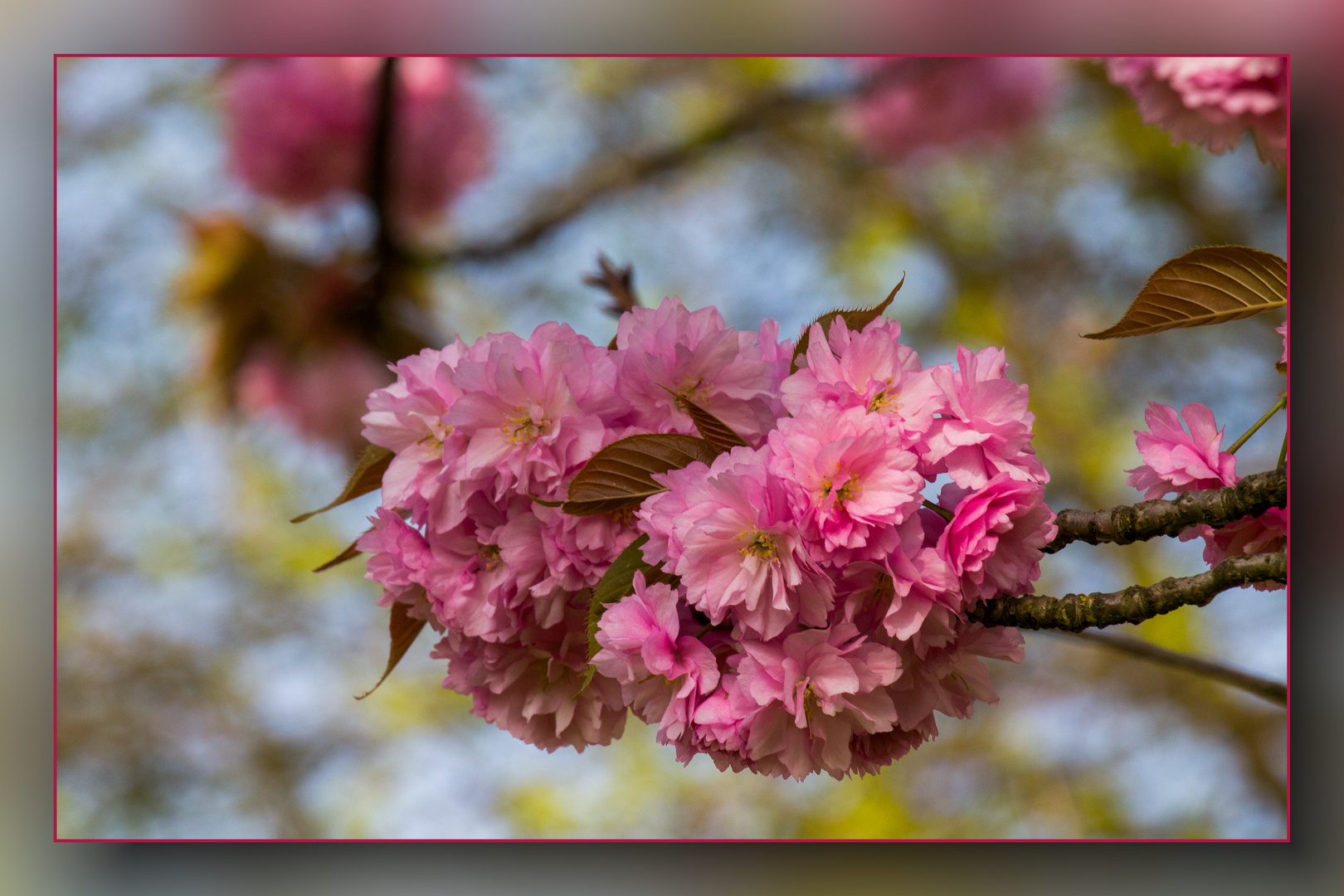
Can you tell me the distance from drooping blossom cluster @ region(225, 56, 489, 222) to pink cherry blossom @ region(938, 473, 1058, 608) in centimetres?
70

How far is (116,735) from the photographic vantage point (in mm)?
1055

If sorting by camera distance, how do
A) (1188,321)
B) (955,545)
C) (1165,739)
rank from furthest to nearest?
(1165,739)
(1188,321)
(955,545)

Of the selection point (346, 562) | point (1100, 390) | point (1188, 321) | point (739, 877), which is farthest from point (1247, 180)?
point (346, 562)

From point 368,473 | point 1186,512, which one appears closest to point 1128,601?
point 1186,512

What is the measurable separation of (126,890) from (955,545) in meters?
0.96

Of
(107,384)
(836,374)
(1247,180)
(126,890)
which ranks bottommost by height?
(126,890)

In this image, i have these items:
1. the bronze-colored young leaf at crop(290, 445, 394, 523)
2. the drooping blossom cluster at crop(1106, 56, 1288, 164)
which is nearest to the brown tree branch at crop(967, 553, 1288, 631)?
the bronze-colored young leaf at crop(290, 445, 394, 523)

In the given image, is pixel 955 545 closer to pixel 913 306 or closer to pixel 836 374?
pixel 836 374

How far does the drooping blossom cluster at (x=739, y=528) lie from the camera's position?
554 mm

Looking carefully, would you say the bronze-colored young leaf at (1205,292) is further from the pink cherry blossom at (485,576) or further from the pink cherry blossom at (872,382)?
the pink cherry blossom at (485,576)

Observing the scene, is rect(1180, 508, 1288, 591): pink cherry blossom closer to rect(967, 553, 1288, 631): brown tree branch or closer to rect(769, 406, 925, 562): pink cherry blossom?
rect(967, 553, 1288, 631): brown tree branch

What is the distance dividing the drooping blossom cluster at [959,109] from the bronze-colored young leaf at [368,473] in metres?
0.61

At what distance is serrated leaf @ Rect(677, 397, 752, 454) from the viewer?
61 centimetres

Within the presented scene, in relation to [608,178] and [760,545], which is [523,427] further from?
[608,178]
